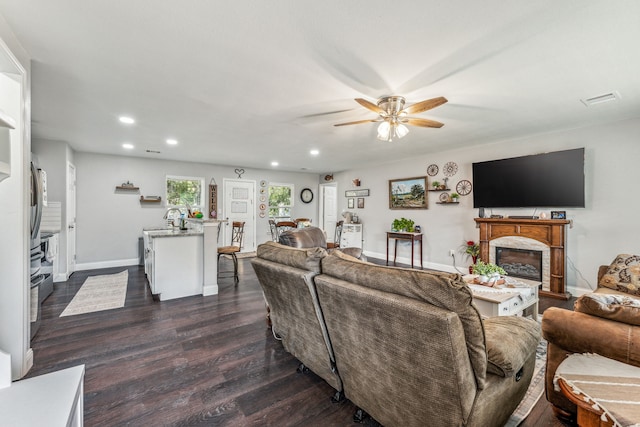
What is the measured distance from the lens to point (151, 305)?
346 centimetres

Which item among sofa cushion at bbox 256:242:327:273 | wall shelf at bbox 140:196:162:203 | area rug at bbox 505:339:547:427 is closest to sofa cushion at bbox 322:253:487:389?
sofa cushion at bbox 256:242:327:273

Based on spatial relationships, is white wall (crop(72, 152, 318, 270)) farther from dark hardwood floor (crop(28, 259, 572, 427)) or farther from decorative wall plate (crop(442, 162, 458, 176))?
decorative wall plate (crop(442, 162, 458, 176))

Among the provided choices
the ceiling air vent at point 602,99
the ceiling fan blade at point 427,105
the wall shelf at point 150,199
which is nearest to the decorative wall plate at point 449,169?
the ceiling air vent at point 602,99

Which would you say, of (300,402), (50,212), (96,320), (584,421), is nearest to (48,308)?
(96,320)

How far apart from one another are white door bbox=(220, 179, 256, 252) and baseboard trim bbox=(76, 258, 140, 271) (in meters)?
1.90

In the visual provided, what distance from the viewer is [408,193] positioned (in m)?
6.04

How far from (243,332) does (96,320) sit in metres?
1.66

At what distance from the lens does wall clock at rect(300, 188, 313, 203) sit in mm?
8289

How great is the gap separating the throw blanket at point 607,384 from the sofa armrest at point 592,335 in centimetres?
7

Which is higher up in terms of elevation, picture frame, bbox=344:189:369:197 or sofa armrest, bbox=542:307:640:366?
picture frame, bbox=344:189:369:197

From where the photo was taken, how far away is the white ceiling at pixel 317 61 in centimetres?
162

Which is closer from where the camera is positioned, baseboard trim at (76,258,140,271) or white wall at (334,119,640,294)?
white wall at (334,119,640,294)

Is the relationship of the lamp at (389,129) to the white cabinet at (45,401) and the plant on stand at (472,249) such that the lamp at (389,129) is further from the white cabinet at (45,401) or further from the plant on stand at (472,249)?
the plant on stand at (472,249)

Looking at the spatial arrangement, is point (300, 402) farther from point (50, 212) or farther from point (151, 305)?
point (50, 212)
